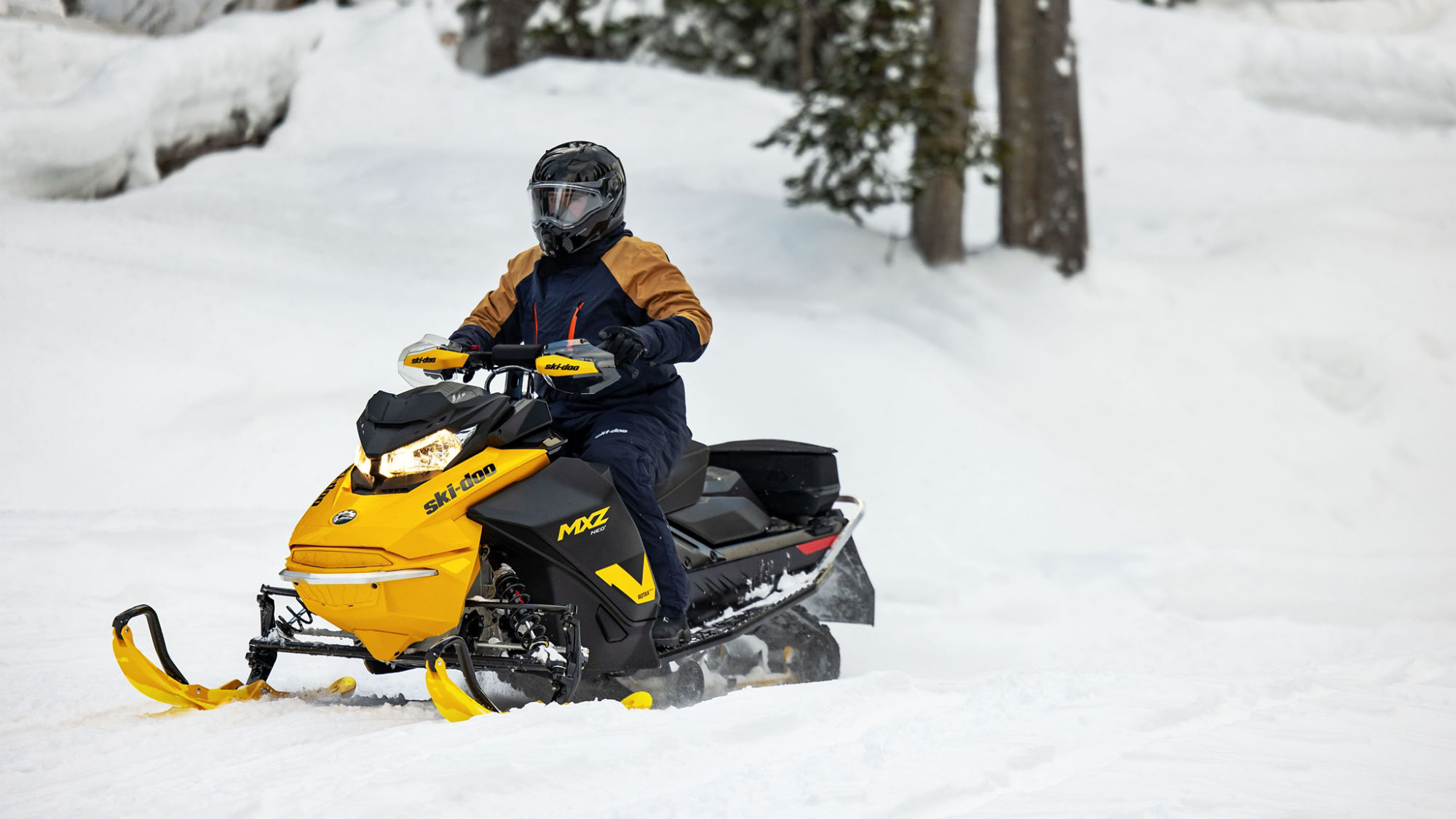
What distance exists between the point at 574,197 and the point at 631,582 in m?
1.24

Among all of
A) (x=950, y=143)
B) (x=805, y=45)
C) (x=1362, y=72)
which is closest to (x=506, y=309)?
(x=950, y=143)

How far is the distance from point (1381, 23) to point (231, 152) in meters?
16.9

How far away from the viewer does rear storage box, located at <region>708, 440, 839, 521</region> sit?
4.99 m

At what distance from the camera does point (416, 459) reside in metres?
3.35

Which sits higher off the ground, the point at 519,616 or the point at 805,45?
the point at 805,45

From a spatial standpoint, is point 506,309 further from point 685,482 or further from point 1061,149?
point 1061,149

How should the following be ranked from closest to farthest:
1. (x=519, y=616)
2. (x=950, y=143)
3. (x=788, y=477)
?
(x=519, y=616) → (x=788, y=477) → (x=950, y=143)

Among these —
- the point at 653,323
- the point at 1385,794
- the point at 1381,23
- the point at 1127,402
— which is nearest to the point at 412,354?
the point at 653,323

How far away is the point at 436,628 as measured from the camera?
3.33 m

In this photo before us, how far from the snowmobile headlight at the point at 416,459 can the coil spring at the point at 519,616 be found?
1.37 feet

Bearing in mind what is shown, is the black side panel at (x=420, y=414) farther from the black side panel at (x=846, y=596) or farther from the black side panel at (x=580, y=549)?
the black side panel at (x=846, y=596)

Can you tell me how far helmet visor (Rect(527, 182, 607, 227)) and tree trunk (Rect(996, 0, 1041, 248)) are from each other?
7295mm

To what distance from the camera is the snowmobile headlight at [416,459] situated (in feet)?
11.0

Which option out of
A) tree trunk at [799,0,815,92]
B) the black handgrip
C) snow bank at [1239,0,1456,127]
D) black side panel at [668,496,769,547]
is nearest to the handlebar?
the black handgrip
